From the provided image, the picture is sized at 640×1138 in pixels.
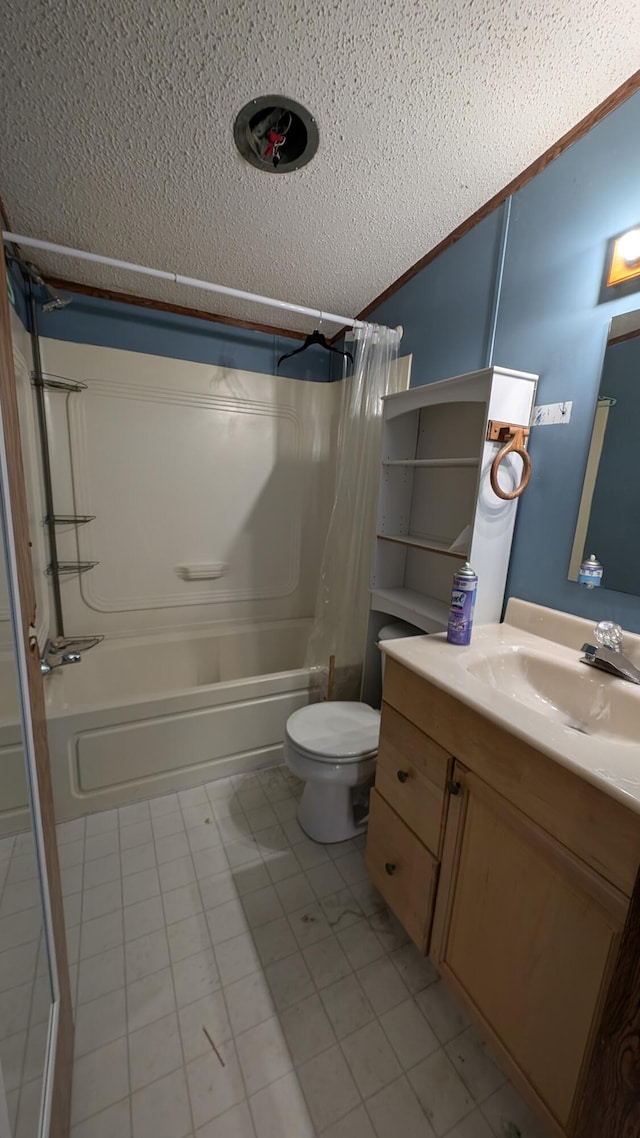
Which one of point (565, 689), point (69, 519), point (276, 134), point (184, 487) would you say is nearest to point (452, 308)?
point (276, 134)

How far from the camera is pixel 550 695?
1.07 m

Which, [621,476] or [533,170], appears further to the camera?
[533,170]

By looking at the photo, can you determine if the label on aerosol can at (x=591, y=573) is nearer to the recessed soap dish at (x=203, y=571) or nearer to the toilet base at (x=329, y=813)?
the toilet base at (x=329, y=813)

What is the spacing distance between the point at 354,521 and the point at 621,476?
1091 mm

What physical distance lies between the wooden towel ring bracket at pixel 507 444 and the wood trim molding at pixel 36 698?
1.16 m

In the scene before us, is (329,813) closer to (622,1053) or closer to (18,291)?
(622,1053)

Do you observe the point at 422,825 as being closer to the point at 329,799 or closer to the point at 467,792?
the point at 467,792

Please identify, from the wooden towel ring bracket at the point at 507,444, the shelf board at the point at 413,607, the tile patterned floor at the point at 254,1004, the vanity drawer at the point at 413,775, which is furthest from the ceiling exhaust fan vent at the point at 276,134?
the tile patterned floor at the point at 254,1004

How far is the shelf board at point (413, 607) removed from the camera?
1.47m

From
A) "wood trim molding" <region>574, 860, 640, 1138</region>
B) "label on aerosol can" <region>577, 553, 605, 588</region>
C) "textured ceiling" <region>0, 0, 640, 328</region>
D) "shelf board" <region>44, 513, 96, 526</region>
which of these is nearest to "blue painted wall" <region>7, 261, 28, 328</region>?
"textured ceiling" <region>0, 0, 640, 328</region>

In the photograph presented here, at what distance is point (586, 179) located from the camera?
1.08m

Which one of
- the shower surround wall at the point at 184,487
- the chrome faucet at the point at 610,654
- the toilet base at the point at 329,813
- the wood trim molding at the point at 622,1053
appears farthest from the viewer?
the shower surround wall at the point at 184,487

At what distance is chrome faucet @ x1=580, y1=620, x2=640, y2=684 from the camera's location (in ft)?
3.12

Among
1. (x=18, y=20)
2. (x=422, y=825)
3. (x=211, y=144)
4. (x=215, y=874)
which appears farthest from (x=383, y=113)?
(x=215, y=874)
